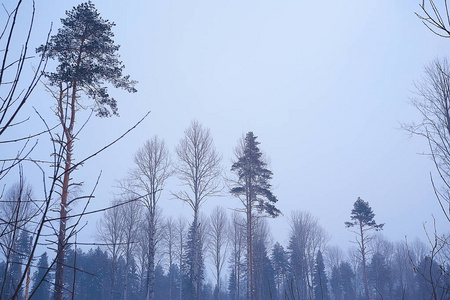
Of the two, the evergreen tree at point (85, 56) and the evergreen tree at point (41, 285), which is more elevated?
the evergreen tree at point (85, 56)

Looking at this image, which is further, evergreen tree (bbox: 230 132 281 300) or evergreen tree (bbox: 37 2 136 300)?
evergreen tree (bbox: 230 132 281 300)

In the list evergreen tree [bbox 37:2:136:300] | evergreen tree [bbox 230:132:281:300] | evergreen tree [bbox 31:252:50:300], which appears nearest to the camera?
evergreen tree [bbox 31:252:50:300]

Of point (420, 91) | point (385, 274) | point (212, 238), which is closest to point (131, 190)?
point (420, 91)

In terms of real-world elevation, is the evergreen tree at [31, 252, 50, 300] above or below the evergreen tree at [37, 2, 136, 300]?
below

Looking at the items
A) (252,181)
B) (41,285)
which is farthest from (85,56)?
(41,285)

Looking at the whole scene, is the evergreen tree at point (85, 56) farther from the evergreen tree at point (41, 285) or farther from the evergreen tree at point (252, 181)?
the evergreen tree at point (252, 181)

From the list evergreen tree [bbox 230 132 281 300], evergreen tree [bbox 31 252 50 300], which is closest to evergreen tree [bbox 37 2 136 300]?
evergreen tree [bbox 31 252 50 300]

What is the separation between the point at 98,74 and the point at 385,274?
146ft

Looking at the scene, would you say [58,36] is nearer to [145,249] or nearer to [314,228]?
[145,249]

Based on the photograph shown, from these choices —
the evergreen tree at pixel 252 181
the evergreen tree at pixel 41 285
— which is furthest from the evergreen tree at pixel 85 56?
the evergreen tree at pixel 252 181

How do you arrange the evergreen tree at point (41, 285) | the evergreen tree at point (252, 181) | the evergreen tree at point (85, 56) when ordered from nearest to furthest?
1. the evergreen tree at point (41, 285)
2. the evergreen tree at point (85, 56)
3. the evergreen tree at point (252, 181)

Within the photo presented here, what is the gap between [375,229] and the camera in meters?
28.9

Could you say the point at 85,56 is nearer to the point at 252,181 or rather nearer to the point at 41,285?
the point at 252,181

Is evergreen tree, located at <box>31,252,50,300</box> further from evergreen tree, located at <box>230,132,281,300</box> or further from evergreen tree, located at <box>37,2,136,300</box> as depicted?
evergreen tree, located at <box>230,132,281,300</box>
